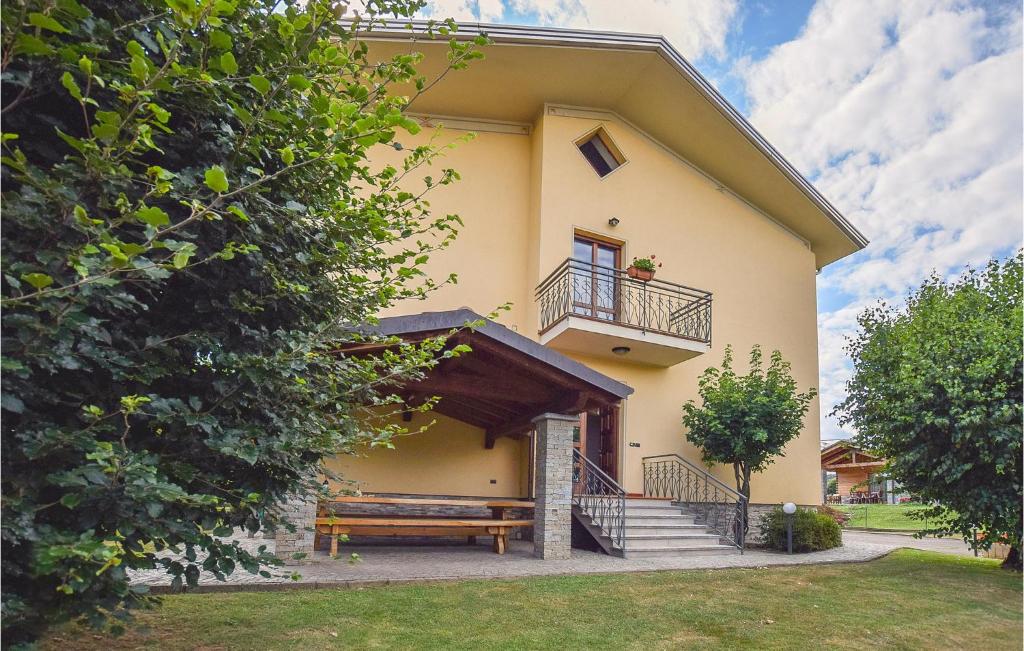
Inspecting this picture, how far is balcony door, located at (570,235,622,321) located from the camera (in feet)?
35.6

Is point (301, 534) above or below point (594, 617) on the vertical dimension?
above

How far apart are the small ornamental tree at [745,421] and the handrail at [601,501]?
7.42ft

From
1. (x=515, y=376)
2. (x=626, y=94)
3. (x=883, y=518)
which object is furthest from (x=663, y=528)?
(x=883, y=518)

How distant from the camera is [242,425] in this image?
2.78 metres

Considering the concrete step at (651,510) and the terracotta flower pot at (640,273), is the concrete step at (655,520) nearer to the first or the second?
the concrete step at (651,510)

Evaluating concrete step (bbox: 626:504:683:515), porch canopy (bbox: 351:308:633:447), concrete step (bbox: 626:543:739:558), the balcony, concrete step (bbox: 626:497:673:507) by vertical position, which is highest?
the balcony

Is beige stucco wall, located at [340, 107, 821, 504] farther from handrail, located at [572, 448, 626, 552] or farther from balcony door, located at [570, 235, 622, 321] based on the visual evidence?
handrail, located at [572, 448, 626, 552]

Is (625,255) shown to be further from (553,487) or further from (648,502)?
(553,487)

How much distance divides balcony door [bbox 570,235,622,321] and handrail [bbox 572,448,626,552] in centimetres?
279

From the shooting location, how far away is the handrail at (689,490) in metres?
11.2

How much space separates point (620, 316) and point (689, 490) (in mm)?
3666

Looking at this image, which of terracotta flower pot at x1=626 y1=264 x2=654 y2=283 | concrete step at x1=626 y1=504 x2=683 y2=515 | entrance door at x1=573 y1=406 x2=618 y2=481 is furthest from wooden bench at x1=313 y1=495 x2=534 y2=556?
terracotta flower pot at x1=626 y1=264 x2=654 y2=283

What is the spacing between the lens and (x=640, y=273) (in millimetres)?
11336

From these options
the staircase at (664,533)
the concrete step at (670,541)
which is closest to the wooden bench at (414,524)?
the concrete step at (670,541)
